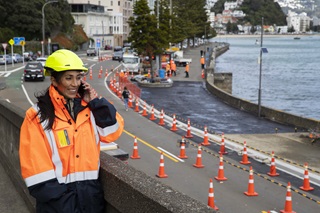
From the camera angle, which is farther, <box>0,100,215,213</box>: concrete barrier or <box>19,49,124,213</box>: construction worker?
<box>19,49,124,213</box>: construction worker

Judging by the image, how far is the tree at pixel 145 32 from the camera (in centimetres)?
4694

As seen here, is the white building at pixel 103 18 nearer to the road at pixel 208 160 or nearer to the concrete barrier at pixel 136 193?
the road at pixel 208 160

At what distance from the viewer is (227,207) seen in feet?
41.0

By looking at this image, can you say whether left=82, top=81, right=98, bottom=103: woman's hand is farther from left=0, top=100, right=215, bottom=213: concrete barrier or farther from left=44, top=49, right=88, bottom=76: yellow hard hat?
left=0, top=100, right=215, bottom=213: concrete barrier

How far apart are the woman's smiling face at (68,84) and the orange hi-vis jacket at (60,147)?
6 cm

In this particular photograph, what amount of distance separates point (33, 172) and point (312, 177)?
A: 14033 millimetres

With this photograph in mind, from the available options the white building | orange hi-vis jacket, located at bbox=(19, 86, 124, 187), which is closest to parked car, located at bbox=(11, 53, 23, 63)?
the white building

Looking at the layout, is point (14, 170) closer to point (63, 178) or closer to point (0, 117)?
point (0, 117)

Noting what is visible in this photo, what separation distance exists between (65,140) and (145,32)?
1752 inches

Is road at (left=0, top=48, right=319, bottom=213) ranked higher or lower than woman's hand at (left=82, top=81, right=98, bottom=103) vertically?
lower

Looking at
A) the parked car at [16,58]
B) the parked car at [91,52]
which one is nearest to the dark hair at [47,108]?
the parked car at [16,58]

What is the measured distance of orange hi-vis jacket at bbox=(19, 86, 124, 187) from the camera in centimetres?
370

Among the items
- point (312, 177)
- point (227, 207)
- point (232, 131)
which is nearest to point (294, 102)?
point (232, 131)

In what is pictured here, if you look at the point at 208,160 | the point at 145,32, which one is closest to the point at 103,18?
the point at 145,32
